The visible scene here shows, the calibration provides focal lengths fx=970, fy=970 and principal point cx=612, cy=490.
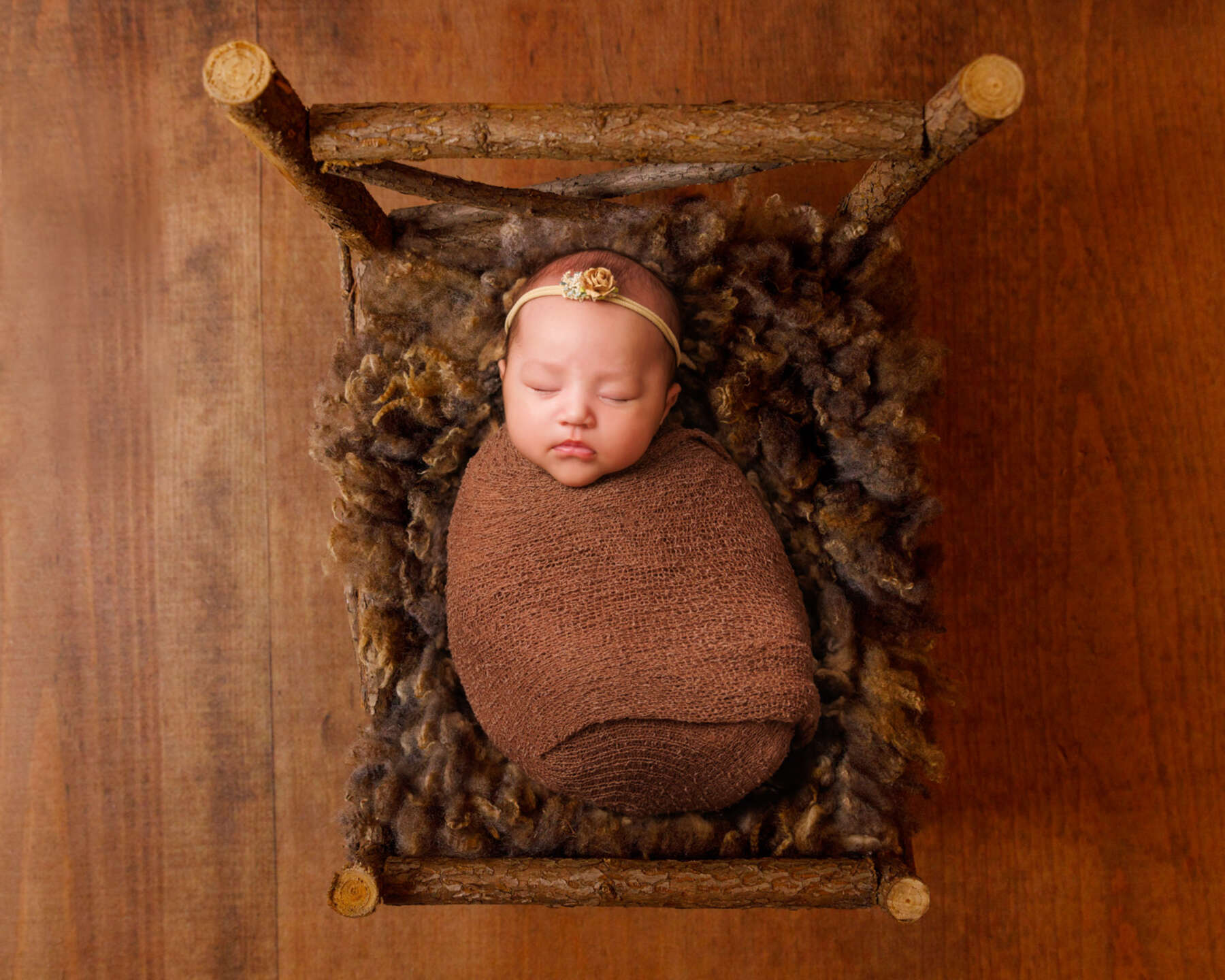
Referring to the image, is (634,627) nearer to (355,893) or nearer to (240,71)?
(355,893)

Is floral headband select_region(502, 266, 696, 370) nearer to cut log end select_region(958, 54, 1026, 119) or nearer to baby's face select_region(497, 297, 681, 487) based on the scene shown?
baby's face select_region(497, 297, 681, 487)

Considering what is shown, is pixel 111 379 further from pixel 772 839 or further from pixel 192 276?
pixel 772 839

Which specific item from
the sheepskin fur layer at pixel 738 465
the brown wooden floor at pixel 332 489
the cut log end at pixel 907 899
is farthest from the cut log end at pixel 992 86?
the cut log end at pixel 907 899

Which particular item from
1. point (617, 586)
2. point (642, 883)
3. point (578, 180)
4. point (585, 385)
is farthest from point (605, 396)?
point (642, 883)

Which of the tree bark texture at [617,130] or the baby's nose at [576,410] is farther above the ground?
the tree bark texture at [617,130]

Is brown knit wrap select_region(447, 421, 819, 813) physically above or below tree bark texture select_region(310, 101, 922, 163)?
below

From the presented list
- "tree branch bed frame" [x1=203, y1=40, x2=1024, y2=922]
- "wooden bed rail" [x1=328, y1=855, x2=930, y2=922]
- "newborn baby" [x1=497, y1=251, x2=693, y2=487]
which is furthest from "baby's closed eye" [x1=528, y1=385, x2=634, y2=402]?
"wooden bed rail" [x1=328, y1=855, x2=930, y2=922]

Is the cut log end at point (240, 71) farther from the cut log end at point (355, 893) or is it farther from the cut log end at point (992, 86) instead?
the cut log end at point (355, 893)
